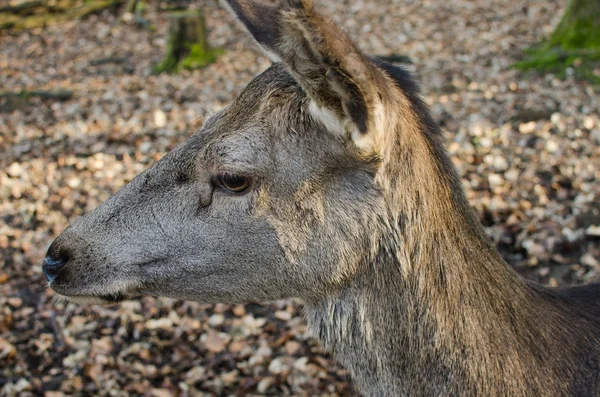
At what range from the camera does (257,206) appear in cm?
243

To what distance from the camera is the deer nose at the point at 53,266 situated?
262cm

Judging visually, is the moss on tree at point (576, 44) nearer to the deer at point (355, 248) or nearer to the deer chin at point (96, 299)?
the deer at point (355, 248)

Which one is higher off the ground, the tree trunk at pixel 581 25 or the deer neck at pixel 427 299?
the deer neck at pixel 427 299

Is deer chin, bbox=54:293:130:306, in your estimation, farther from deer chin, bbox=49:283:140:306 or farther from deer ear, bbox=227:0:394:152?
deer ear, bbox=227:0:394:152

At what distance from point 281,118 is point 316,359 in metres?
2.78

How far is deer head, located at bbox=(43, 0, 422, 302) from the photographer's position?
2252 mm

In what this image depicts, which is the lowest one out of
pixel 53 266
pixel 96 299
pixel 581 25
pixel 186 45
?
→ pixel 186 45

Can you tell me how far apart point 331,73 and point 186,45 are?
10029 millimetres

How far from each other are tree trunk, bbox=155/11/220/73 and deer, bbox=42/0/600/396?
8.90 meters

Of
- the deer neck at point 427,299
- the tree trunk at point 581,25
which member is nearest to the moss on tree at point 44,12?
the tree trunk at point 581,25

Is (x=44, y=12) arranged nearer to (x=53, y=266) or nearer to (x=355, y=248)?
(x=53, y=266)

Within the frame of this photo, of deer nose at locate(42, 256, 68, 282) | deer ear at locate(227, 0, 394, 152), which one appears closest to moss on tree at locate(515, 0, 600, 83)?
deer ear at locate(227, 0, 394, 152)

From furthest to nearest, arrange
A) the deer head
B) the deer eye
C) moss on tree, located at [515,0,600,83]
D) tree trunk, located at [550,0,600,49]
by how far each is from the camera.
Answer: tree trunk, located at [550,0,600,49] < moss on tree, located at [515,0,600,83] < the deer eye < the deer head

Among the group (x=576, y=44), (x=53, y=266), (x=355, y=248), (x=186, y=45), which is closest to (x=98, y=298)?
(x=53, y=266)
